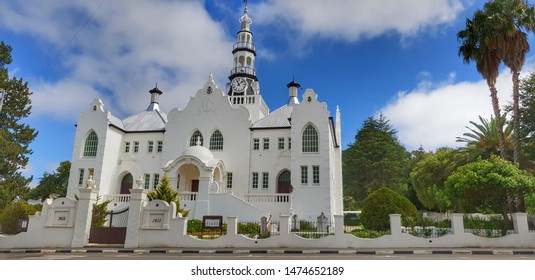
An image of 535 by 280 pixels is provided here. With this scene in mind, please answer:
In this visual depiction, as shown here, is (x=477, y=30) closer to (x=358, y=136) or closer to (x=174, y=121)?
(x=174, y=121)

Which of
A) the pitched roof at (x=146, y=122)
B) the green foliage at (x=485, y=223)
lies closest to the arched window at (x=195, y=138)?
the pitched roof at (x=146, y=122)

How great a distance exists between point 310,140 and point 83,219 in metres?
16.9

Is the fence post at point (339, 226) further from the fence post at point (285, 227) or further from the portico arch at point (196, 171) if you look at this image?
the portico arch at point (196, 171)

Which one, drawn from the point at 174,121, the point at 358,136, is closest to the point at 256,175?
the point at 174,121

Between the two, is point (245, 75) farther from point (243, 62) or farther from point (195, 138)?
point (195, 138)

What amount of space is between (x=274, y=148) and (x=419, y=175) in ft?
53.5

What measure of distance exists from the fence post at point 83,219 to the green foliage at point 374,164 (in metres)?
35.0

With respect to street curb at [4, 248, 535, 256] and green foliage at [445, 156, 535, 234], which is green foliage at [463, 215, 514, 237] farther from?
street curb at [4, 248, 535, 256]

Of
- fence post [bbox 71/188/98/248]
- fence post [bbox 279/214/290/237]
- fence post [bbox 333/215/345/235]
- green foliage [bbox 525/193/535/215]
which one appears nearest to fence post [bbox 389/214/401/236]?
fence post [bbox 333/215/345/235]

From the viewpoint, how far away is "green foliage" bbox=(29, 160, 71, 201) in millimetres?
39844

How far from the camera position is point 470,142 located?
2756 cm

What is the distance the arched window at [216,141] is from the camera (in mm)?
29337

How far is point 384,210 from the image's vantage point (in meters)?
17.8

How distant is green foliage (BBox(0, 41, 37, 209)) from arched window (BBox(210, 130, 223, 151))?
17.5m
